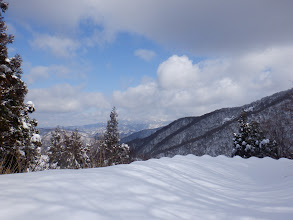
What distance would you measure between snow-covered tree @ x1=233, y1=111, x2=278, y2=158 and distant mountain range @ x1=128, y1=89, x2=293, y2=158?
A: 48583 mm

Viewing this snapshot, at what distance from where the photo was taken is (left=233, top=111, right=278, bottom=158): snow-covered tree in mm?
20250

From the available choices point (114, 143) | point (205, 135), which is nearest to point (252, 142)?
point (114, 143)

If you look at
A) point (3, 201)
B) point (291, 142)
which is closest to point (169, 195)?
point (3, 201)

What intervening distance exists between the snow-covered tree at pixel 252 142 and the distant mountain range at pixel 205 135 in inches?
1913

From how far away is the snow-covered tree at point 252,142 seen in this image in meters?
20.2

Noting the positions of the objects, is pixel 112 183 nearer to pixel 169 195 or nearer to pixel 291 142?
pixel 169 195

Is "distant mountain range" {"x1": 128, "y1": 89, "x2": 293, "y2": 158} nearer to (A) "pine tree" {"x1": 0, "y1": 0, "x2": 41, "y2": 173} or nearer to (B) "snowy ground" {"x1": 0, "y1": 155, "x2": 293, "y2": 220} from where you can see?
(A) "pine tree" {"x1": 0, "y1": 0, "x2": 41, "y2": 173}

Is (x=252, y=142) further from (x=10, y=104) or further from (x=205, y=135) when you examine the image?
(x=205, y=135)

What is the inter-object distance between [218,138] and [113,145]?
8170cm

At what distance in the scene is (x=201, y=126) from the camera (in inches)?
5714

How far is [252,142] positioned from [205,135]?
9037cm

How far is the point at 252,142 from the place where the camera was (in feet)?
69.7

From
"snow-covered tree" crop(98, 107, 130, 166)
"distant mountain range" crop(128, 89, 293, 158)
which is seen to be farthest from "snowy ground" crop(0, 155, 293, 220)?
"distant mountain range" crop(128, 89, 293, 158)

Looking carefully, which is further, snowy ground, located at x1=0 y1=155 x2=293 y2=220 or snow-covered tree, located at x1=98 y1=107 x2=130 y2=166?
snow-covered tree, located at x1=98 y1=107 x2=130 y2=166
